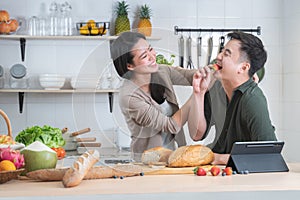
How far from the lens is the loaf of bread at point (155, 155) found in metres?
1.56

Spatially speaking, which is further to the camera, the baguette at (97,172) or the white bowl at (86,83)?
the white bowl at (86,83)

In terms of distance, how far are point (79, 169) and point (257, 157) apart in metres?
0.54

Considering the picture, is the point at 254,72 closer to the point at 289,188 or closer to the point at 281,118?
the point at 289,188

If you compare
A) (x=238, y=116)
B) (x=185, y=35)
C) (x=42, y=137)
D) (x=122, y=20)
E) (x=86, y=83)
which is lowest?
(x=42, y=137)

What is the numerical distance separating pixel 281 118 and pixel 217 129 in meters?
2.87

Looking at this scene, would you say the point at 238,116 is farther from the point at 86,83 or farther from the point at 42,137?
the point at 42,137

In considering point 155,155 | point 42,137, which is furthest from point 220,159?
point 42,137

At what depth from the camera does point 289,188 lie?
1370 mm

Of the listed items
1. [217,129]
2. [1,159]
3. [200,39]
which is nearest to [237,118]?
[217,129]

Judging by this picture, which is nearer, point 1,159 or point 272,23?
point 1,159

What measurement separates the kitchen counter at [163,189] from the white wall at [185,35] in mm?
2581

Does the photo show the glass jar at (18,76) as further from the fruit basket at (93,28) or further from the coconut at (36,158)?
the coconut at (36,158)

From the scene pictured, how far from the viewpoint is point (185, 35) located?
4.07m

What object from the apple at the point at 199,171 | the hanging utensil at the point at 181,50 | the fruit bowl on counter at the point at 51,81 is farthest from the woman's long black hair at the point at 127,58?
the fruit bowl on counter at the point at 51,81
